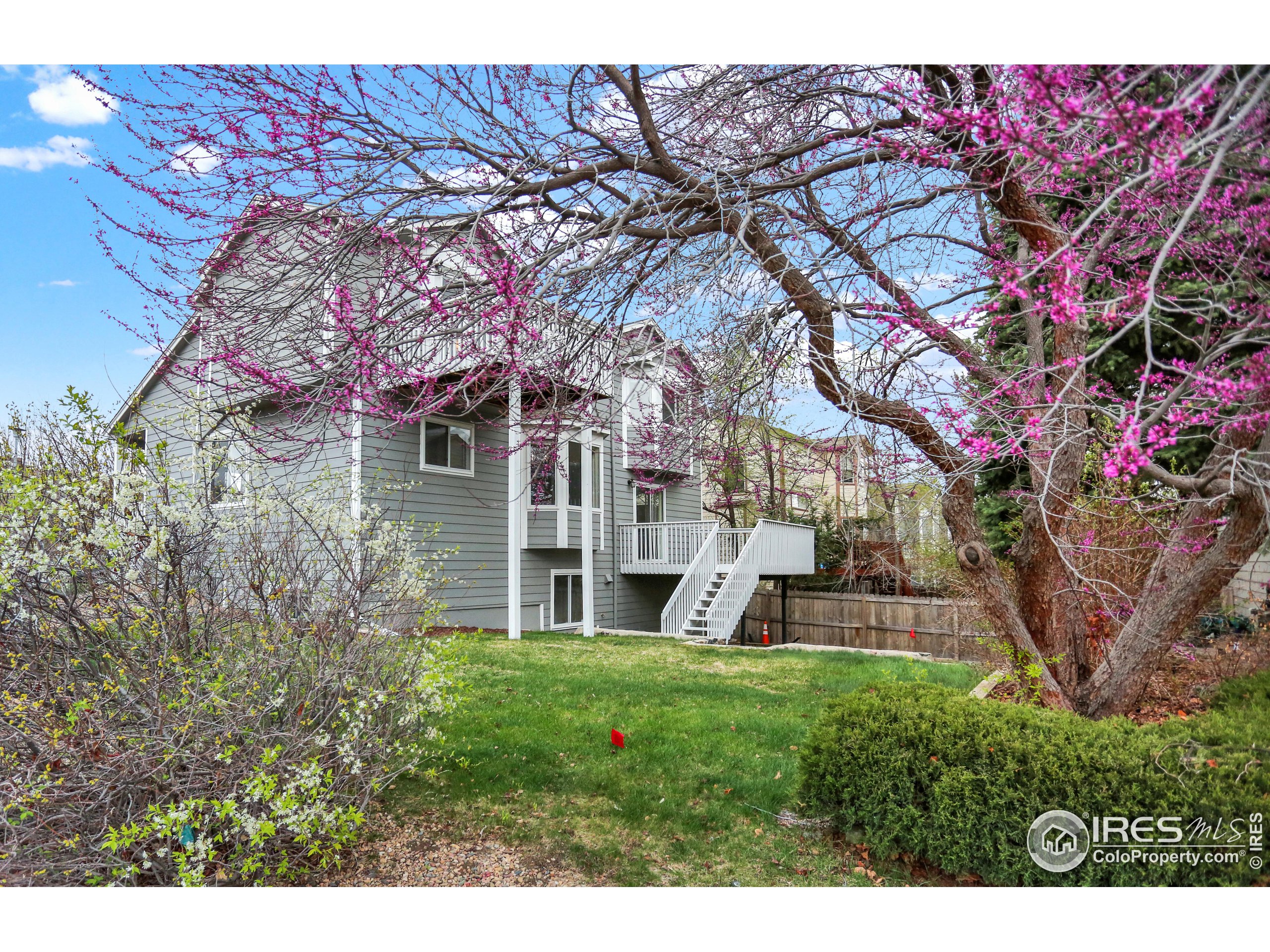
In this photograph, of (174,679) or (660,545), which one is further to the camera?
(660,545)

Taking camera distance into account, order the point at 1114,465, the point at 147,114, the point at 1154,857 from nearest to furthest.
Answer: the point at 1114,465
the point at 1154,857
the point at 147,114

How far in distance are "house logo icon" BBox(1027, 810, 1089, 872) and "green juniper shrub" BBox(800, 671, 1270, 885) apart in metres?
0.02

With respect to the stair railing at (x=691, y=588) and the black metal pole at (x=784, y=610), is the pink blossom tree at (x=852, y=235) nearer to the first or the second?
the stair railing at (x=691, y=588)

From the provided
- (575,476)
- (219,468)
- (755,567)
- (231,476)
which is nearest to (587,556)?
(575,476)

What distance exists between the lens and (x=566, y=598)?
11219mm

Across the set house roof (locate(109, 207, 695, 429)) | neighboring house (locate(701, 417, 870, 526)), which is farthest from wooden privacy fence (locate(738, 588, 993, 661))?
house roof (locate(109, 207, 695, 429))

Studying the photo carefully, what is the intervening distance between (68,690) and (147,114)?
2.53 m

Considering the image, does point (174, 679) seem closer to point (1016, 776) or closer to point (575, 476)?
point (1016, 776)

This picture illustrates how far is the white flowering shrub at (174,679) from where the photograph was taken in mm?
2520

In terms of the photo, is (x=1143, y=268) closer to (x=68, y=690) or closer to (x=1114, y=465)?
(x=1114, y=465)

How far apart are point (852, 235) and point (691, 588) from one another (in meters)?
7.13

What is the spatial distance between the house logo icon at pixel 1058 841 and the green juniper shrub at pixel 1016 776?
0.02 meters

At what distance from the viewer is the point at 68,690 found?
2.77m
